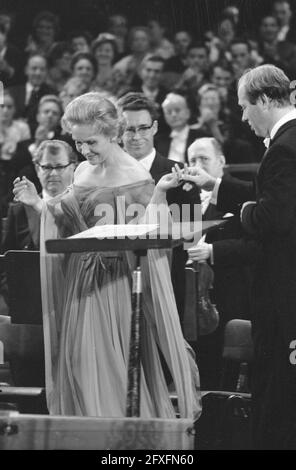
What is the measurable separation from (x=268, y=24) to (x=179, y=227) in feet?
18.2

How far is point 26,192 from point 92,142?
0.74 metres

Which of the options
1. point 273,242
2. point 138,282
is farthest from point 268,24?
point 138,282

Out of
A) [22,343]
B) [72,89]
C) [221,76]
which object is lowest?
[22,343]

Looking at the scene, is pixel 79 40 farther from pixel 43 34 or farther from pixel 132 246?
pixel 132 246

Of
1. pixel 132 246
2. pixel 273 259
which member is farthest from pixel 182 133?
pixel 132 246

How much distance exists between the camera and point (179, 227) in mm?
3123

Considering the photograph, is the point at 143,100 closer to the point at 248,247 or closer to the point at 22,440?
the point at 248,247

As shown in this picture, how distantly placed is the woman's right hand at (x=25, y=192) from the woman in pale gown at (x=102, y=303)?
492mm

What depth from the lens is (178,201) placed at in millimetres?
4559

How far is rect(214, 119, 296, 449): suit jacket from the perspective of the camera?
3221 mm

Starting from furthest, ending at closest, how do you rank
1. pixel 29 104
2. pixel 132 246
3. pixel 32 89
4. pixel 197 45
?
pixel 197 45, pixel 32 89, pixel 29 104, pixel 132 246

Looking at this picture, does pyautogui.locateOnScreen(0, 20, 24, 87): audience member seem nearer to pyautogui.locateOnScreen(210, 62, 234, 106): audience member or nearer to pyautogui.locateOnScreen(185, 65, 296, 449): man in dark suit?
pyautogui.locateOnScreen(210, 62, 234, 106): audience member

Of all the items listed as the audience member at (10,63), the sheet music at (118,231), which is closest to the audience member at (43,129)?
the audience member at (10,63)

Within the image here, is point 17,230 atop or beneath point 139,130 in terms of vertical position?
beneath
